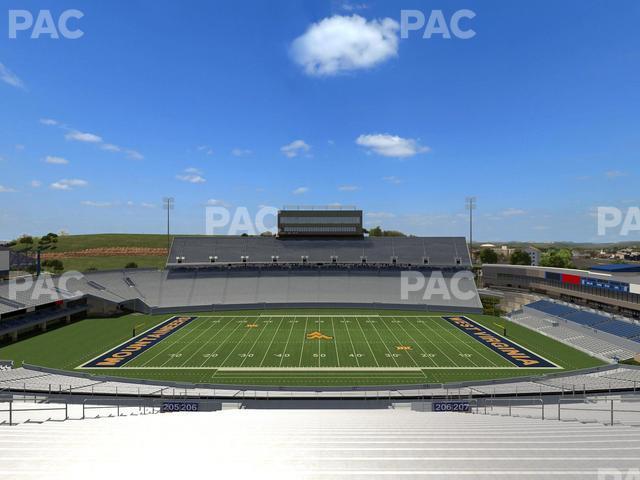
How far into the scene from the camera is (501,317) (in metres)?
40.9

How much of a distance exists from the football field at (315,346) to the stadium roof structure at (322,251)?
1408 cm

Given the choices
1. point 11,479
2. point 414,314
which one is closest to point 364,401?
point 11,479

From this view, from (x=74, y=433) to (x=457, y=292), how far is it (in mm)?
44019

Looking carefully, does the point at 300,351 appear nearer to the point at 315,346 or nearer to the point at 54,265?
the point at 315,346

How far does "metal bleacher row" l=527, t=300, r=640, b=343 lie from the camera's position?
2956 centimetres

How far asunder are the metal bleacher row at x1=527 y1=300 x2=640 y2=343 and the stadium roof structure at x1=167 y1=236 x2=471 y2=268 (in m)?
12.3

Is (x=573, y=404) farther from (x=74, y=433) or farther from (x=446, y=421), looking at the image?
(x=74, y=433)

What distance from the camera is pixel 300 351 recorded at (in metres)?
27.5

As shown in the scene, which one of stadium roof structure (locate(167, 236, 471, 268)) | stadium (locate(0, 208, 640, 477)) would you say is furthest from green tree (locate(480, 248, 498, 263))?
stadium (locate(0, 208, 640, 477))

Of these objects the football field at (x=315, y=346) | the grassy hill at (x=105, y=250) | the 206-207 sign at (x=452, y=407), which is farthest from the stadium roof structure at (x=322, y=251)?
the grassy hill at (x=105, y=250)

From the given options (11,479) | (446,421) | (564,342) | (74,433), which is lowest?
(564,342)

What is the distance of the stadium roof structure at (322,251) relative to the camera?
51.9 meters

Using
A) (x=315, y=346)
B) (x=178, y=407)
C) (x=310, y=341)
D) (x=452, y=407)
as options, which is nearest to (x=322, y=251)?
(x=310, y=341)

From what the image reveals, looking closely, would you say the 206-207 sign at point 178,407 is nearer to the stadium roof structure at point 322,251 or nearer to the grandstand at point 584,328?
the grandstand at point 584,328
